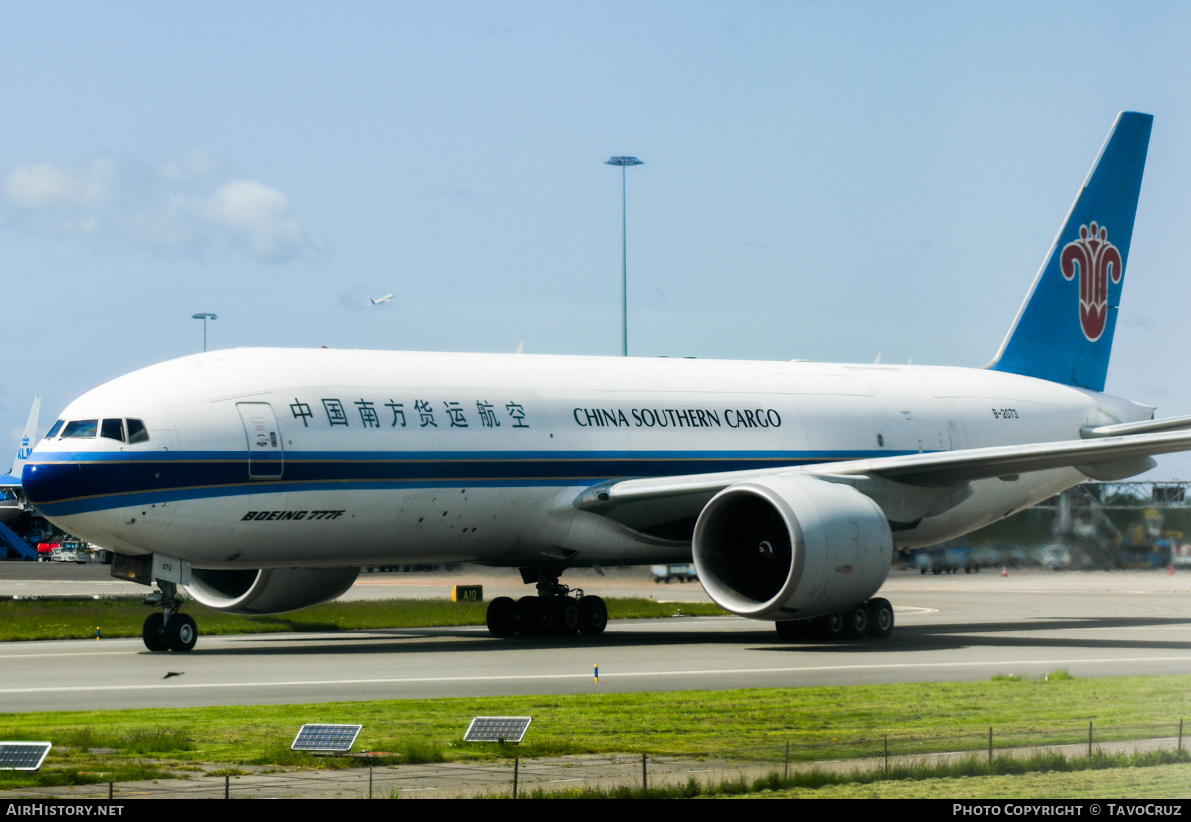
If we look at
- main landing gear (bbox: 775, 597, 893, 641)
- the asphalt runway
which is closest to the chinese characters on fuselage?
the asphalt runway

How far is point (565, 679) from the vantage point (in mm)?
18734

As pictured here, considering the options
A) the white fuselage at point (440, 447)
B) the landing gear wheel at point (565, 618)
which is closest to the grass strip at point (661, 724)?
the white fuselage at point (440, 447)

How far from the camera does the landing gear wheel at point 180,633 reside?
917 inches

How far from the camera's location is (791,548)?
926 inches

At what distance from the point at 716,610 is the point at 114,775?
83.9 ft

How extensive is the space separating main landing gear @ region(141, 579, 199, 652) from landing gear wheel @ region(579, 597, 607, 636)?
708cm

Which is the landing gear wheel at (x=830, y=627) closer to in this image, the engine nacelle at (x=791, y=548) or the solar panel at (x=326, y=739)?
the engine nacelle at (x=791, y=548)

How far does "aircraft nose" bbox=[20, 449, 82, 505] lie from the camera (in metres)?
21.8

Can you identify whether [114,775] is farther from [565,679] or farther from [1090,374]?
[1090,374]

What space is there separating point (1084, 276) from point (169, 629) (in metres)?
21.7

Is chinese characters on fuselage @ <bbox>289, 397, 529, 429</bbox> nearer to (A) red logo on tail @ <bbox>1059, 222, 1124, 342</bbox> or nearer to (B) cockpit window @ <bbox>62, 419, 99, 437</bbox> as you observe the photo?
(B) cockpit window @ <bbox>62, 419, 99, 437</bbox>

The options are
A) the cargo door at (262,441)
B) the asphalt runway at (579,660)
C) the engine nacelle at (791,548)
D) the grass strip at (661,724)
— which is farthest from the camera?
the engine nacelle at (791,548)

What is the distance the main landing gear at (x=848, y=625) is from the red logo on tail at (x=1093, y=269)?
468 inches

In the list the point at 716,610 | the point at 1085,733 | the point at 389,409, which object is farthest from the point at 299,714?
the point at 716,610
